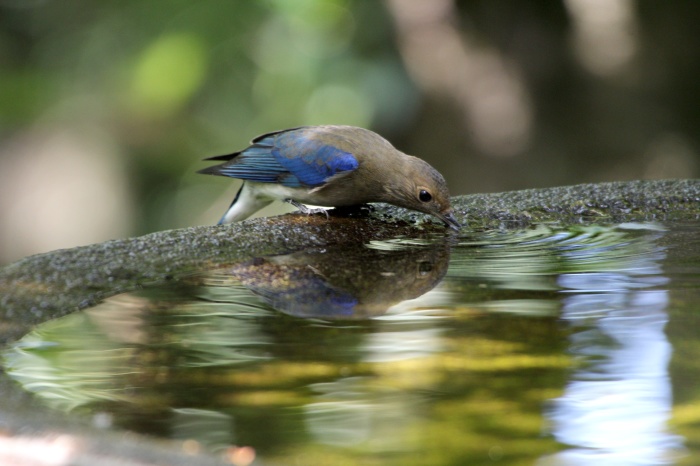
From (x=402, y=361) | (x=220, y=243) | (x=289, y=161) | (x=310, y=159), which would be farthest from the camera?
A: (x=289, y=161)

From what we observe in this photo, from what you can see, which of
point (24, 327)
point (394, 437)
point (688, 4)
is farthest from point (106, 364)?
point (688, 4)

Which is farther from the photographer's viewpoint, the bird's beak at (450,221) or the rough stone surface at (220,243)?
the bird's beak at (450,221)

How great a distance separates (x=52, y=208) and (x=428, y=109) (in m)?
4.34

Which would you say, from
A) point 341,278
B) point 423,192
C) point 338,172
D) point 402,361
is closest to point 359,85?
point 338,172

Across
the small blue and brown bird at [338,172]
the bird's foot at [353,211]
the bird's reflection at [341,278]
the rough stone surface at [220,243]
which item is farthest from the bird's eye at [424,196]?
the bird's reflection at [341,278]

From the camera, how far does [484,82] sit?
8695 mm

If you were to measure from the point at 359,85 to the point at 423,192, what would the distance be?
12.1 ft

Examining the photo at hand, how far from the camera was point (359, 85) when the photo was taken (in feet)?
25.5

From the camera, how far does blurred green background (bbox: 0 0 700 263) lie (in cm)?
806

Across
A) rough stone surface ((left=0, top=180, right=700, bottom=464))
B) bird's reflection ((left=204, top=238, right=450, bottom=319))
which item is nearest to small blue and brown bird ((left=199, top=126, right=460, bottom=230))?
rough stone surface ((left=0, top=180, right=700, bottom=464))

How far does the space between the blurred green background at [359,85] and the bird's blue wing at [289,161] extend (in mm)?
2998

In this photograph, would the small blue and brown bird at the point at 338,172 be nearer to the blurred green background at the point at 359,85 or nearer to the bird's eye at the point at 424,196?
the bird's eye at the point at 424,196

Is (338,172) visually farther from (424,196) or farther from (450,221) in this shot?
(450,221)

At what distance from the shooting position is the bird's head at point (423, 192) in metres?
4.11
